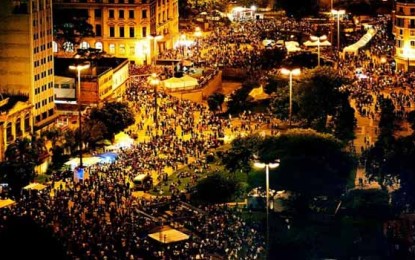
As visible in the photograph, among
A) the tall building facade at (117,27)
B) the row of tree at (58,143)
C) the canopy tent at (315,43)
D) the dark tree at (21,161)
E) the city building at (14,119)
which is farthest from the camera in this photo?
the canopy tent at (315,43)

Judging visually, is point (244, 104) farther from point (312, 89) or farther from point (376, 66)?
point (376, 66)

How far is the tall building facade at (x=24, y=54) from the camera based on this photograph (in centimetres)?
8331

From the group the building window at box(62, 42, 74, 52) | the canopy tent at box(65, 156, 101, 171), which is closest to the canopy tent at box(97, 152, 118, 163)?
the canopy tent at box(65, 156, 101, 171)

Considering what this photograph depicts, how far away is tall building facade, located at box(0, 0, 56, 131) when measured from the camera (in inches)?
3280

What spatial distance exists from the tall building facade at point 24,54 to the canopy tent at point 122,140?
4944mm

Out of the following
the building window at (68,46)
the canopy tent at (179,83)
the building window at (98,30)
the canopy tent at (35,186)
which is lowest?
the canopy tent at (35,186)

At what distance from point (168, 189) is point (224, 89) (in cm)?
3912

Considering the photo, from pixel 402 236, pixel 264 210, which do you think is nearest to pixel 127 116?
pixel 264 210

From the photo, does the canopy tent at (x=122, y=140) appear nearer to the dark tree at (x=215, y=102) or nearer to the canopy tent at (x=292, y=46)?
the dark tree at (x=215, y=102)

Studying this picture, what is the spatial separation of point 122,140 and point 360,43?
48.1 meters

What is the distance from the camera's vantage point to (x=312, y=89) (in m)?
87.8

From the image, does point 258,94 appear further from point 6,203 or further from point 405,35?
point 6,203

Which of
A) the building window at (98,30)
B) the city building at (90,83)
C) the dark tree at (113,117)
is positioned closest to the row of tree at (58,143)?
the dark tree at (113,117)

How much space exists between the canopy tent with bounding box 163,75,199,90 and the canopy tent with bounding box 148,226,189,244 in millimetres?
40072
